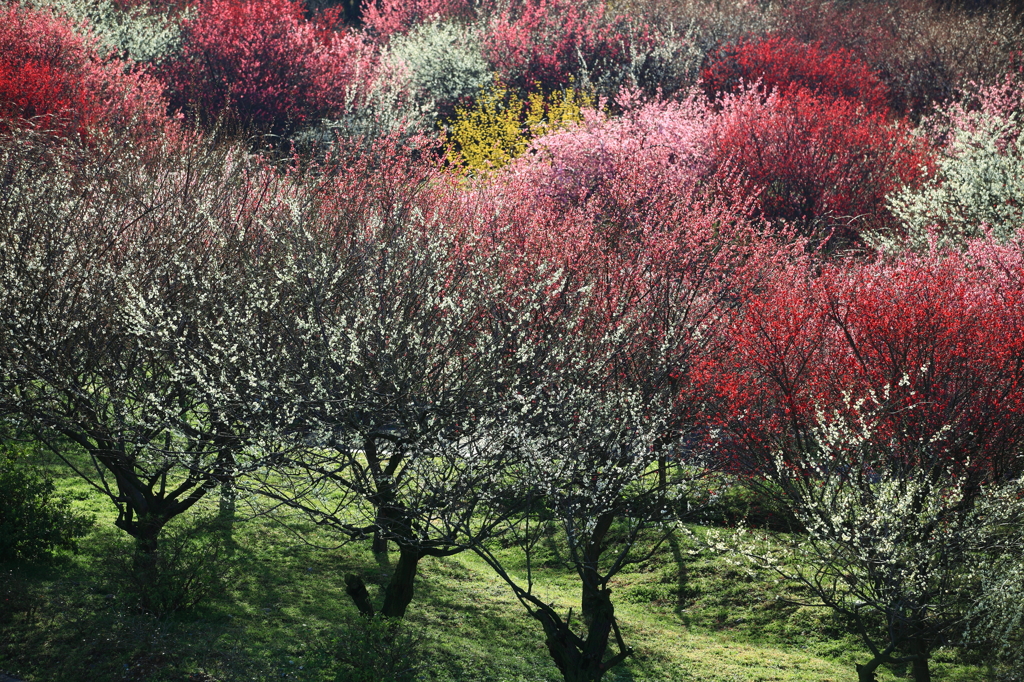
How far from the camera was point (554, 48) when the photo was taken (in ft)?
187

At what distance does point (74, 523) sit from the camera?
1662 cm

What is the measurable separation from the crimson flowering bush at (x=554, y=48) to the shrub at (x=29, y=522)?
42.2 meters

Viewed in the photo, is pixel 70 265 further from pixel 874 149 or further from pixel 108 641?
pixel 874 149

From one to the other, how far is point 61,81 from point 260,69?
45.5 feet

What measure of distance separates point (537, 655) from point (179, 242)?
33.5 ft

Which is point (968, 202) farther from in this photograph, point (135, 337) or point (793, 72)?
point (135, 337)

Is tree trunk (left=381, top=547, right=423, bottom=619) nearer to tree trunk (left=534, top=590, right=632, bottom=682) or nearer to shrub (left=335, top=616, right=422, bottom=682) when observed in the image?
shrub (left=335, top=616, right=422, bottom=682)

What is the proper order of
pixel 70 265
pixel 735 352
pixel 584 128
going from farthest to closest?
pixel 584 128
pixel 735 352
pixel 70 265

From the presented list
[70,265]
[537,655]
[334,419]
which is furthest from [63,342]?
[537,655]

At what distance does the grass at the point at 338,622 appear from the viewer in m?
14.2

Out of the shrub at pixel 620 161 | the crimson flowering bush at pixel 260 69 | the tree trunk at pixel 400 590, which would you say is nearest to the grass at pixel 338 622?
the tree trunk at pixel 400 590

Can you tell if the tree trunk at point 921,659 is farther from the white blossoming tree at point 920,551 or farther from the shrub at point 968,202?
the shrub at point 968,202

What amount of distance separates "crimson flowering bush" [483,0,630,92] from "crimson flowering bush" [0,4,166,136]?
68.7 feet

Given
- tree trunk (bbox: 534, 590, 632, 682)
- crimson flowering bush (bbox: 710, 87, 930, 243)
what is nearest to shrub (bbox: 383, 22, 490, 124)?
crimson flowering bush (bbox: 710, 87, 930, 243)
